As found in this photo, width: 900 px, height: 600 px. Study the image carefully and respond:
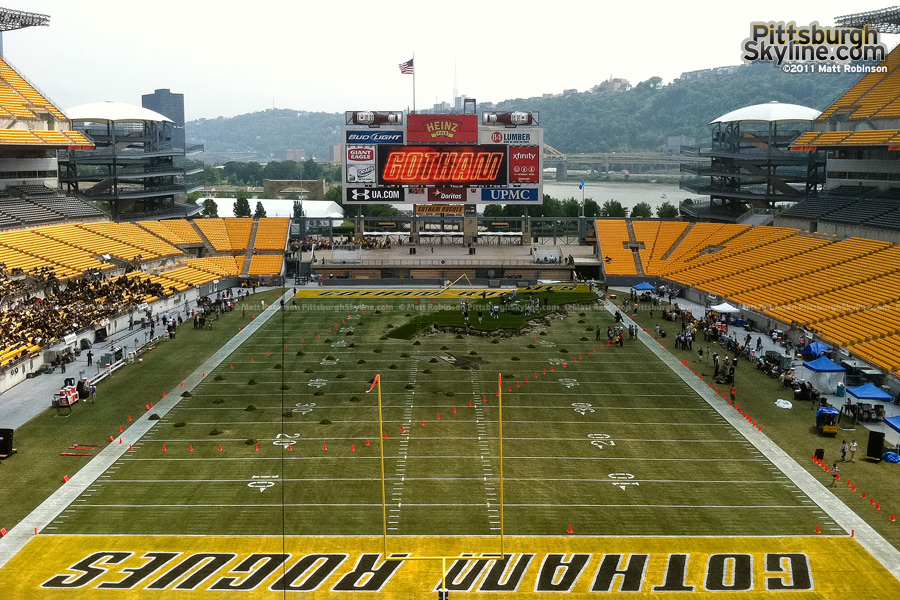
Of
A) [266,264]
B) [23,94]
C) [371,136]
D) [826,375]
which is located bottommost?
[826,375]

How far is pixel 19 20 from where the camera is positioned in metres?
65.6

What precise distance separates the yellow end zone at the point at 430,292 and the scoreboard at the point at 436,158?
34.3 ft

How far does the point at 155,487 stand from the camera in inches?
934

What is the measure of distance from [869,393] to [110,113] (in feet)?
211

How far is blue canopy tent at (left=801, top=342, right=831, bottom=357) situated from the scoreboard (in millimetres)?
34529

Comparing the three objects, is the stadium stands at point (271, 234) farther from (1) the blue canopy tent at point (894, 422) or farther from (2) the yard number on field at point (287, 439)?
(1) the blue canopy tent at point (894, 422)

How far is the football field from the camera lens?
61.5ft

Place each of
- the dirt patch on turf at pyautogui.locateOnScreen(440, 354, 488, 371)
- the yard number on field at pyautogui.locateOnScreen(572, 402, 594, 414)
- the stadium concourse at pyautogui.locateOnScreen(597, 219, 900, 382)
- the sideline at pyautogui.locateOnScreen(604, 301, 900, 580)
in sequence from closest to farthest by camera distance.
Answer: the sideline at pyautogui.locateOnScreen(604, 301, 900, 580), the yard number on field at pyautogui.locateOnScreen(572, 402, 594, 414), the dirt patch on turf at pyautogui.locateOnScreen(440, 354, 488, 371), the stadium concourse at pyautogui.locateOnScreen(597, 219, 900, 382)

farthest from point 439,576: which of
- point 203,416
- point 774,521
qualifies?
point 203,416

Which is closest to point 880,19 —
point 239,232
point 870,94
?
point 870,94

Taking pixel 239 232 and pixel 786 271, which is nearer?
pixel 786 271

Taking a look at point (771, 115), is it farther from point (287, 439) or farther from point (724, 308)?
point (287, 439)

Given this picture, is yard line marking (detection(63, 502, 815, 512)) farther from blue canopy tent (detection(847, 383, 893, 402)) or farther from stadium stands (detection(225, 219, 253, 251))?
stadium stands (detection(225, 219, 253, 251))

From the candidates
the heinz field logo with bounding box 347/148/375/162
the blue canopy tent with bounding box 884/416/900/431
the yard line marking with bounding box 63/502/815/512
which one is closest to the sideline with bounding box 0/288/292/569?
the yard line marking with bounding box 63/502/815/512
